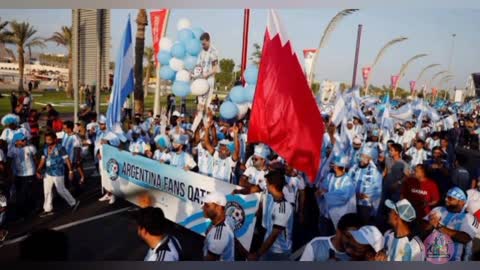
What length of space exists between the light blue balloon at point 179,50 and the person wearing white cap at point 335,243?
4379 millimetres

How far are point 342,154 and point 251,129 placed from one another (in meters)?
1.69

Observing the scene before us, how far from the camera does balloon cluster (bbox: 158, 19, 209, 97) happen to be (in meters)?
6.27

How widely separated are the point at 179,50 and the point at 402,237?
4.53m

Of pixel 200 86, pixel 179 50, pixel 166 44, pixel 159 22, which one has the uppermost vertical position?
pixel 159 22

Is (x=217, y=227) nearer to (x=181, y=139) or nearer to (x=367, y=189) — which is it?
(x=367, y=189)

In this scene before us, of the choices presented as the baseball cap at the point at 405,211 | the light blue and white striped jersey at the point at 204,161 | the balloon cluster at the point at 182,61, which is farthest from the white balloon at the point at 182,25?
the baseball cap at the point at 405,211

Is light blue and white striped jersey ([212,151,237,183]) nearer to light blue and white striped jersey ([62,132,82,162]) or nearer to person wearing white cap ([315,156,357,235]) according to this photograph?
person wearing white cap ([315,156,357,235])

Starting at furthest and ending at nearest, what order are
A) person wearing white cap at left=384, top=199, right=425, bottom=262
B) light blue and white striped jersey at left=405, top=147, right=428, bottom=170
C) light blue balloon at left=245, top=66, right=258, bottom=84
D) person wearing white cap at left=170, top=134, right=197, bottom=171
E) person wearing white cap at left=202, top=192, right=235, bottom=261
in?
1. light blue and white striped jersey at left=405, top=147, right=428, bottom=170
2. light blue balloon at left=245, top=66, right=258, bottom=84
3. person wearing white cap at left=170, top=134, right=197, bottom=171
4. person wearing white cap at left=384, top=199, right=425, bottom=262
5. person wearing white cap at left=202, top=192, right=235, bottom=261

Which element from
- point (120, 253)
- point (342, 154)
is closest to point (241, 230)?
point (120, 253)

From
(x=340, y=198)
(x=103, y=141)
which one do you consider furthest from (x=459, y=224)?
(x=103, y=141)

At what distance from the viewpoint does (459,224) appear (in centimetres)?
427

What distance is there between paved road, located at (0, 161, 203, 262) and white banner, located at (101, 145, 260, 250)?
0.78 ft

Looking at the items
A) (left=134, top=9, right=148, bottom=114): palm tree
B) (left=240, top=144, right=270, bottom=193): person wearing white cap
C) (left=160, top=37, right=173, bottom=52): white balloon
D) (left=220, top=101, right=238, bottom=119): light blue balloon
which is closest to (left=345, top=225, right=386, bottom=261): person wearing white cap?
(left=240, top=144, right=270, bottom=193): person wearing white cap

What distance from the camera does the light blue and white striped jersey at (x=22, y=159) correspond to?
5902 mm
